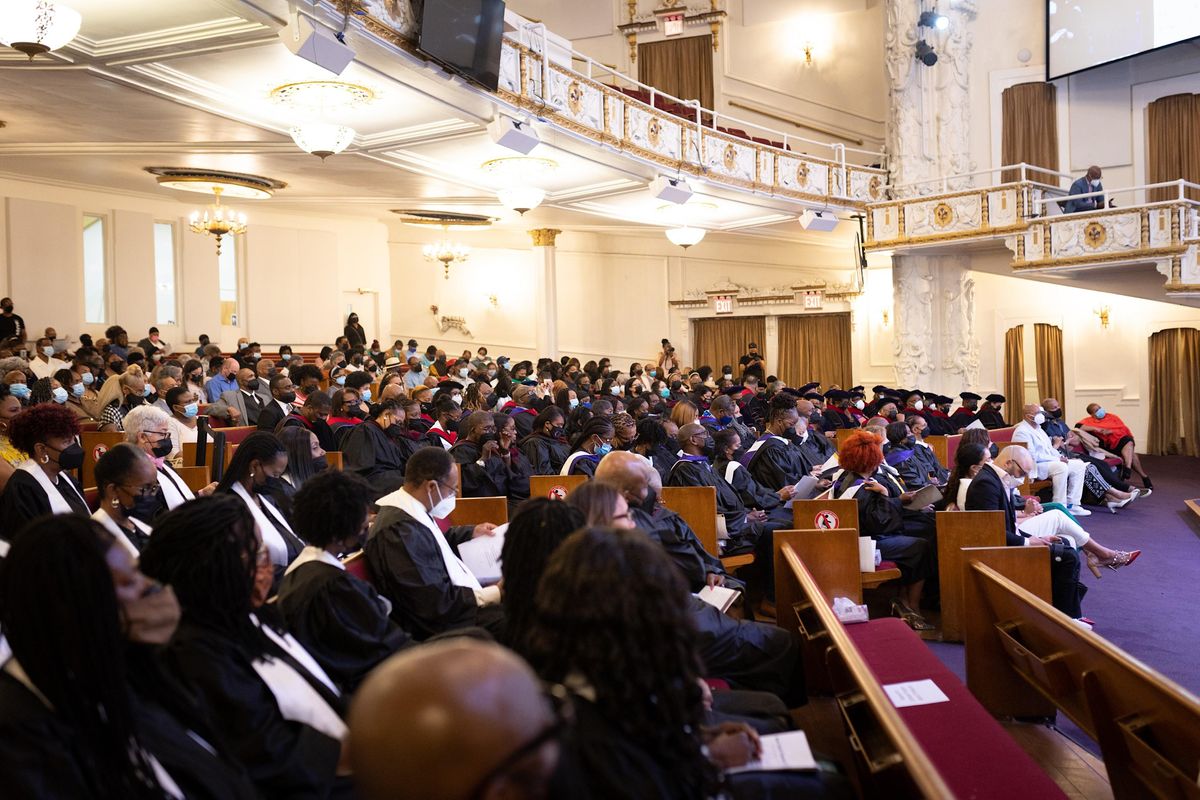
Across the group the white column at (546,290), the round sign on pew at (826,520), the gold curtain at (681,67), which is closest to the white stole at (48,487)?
the round sign on pew at (826,520)

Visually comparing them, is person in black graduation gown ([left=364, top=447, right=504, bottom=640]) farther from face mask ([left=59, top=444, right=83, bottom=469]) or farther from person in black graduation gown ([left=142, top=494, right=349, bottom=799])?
face mask ([left=59, top=444, right=83, bottom=469])

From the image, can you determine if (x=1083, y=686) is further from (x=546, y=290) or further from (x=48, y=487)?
(x=546, y=290)

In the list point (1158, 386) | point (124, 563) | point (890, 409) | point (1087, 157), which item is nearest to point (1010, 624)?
point (124, 563)

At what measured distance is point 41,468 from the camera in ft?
13.0

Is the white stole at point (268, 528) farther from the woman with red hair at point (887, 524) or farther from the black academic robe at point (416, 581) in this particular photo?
the woman with red hair at point (887, 524)

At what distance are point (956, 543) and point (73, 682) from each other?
4766mm

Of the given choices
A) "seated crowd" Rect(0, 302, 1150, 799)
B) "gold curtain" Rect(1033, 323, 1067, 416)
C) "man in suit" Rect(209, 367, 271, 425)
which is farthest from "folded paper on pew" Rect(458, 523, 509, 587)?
"gold curtain" Rect(1033, 323, 1067, 416)

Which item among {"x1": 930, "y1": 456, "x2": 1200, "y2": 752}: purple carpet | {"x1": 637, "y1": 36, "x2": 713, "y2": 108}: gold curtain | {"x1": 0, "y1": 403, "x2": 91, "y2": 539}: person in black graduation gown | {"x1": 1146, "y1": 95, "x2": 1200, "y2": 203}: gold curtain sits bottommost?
{"x1": 930, "y1": 456, "x2": 1200, "y2": 752}: purple carpet

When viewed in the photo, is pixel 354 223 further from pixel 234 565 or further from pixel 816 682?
pixel 234 565

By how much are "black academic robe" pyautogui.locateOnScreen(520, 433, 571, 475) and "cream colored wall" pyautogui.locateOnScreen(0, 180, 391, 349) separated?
10.6 meters

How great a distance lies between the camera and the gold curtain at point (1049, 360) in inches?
664

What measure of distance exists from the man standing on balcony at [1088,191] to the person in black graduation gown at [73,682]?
14936mm

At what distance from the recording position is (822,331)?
791 inches

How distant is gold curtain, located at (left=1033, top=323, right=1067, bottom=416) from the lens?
1688cm
